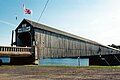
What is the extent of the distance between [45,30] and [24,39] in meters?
6.46

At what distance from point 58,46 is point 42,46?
655 cm

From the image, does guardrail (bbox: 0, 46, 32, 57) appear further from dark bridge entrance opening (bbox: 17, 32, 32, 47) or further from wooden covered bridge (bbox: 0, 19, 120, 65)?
dark bridge entrance opening (bbox: 17, 32, 32, 47)

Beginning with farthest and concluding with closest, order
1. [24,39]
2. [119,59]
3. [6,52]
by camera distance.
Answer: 1. [119,59]
2. [24,39]
3. [6,52]

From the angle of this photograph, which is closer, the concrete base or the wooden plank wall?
the concrete base

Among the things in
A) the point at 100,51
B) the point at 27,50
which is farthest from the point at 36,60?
the point at 100,51

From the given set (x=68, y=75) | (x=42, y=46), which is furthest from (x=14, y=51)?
(x=68, y=75)

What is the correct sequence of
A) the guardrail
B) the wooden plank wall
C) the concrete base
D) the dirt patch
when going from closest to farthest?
the dirt patch
the guardrail
the concrete base
the wooden plank wall

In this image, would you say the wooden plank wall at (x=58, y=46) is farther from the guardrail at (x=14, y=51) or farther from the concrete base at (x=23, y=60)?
the guardrail at (x=14, y=51)

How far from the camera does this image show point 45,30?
52250 mm

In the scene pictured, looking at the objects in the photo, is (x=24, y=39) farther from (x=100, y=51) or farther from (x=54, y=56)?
(x=100, y=51)

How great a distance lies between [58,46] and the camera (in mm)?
55812

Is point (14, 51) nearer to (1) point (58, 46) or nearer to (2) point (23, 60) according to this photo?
(2) point (23, 60)

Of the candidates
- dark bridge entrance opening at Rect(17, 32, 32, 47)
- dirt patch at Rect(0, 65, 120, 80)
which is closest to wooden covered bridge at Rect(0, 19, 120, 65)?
dark bridge entrance opening at Rect(17, 32, 32, 47)

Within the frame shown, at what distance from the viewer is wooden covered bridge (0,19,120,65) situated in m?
44.3
